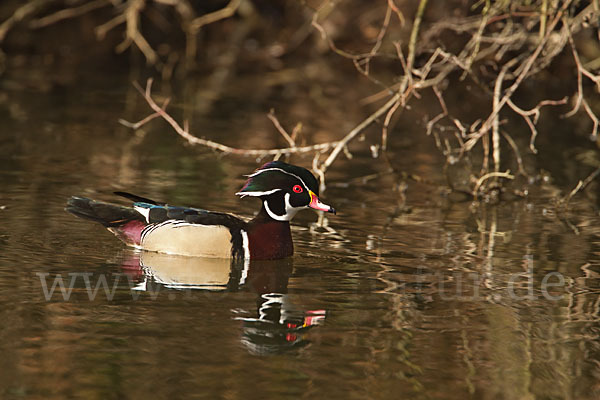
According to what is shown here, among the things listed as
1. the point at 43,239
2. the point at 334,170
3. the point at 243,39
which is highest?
the point at 243,39

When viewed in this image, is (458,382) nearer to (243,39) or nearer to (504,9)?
(504,9)

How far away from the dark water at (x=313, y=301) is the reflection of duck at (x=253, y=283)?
22mm

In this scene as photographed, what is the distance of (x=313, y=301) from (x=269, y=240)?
119 cm

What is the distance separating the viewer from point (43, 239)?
9609mm

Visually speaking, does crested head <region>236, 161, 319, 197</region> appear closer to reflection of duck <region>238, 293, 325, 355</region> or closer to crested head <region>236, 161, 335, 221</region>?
crested head <region>236, 161, 335, 221</region>

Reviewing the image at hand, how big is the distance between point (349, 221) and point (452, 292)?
262 cm

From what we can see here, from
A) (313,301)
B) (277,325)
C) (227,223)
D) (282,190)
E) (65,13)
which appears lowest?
(277,325)

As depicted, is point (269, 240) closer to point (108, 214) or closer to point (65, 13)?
point (108, 214)

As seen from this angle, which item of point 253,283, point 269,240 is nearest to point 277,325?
point 253,283

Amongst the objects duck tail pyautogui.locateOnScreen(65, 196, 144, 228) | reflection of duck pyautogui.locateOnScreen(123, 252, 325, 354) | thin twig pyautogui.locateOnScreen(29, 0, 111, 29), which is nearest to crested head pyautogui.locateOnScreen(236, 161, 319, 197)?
reflection of duck pyautogui.locateOnScreen(123, 252, 325, 354)

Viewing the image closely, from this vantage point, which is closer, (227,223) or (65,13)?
(227,223)

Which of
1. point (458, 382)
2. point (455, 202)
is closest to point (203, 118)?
point (455, 202)

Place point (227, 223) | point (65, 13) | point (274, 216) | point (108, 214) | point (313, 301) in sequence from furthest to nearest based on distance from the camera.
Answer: point (65, 13) < point (108, 214) < point (274, 216) < point (227, 223) < point (313, 301)

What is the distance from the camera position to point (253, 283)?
8.78 meters
